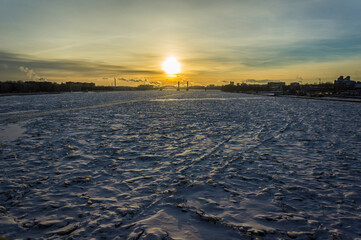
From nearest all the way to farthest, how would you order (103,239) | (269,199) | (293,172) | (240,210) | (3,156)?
(103,239), (240,210), (269,199), (293,172), (3,156)

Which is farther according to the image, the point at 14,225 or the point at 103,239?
the point at 14,225

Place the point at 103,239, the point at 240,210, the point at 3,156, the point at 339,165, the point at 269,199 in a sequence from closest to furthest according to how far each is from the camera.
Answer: the point at 103,239
the point at 240,210
the point at 269,199
the point at 339,165
the point at 3,156

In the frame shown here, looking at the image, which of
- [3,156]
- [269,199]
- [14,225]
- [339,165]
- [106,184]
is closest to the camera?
[14,225]

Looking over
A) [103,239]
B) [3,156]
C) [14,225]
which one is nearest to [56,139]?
→ [3,156]

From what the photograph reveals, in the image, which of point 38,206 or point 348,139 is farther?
point 348,139

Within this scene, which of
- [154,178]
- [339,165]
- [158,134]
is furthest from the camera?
[158,134]

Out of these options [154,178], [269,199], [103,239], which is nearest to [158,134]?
[154,178]

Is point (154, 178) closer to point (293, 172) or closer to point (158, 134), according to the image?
point (293, 172)

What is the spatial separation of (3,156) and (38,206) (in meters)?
7.37

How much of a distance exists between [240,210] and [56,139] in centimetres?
1442

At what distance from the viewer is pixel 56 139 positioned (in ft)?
53.5

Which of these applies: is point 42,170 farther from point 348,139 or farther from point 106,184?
point 348,139

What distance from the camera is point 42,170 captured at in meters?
9.72

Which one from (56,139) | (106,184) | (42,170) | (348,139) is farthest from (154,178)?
(348,139)
